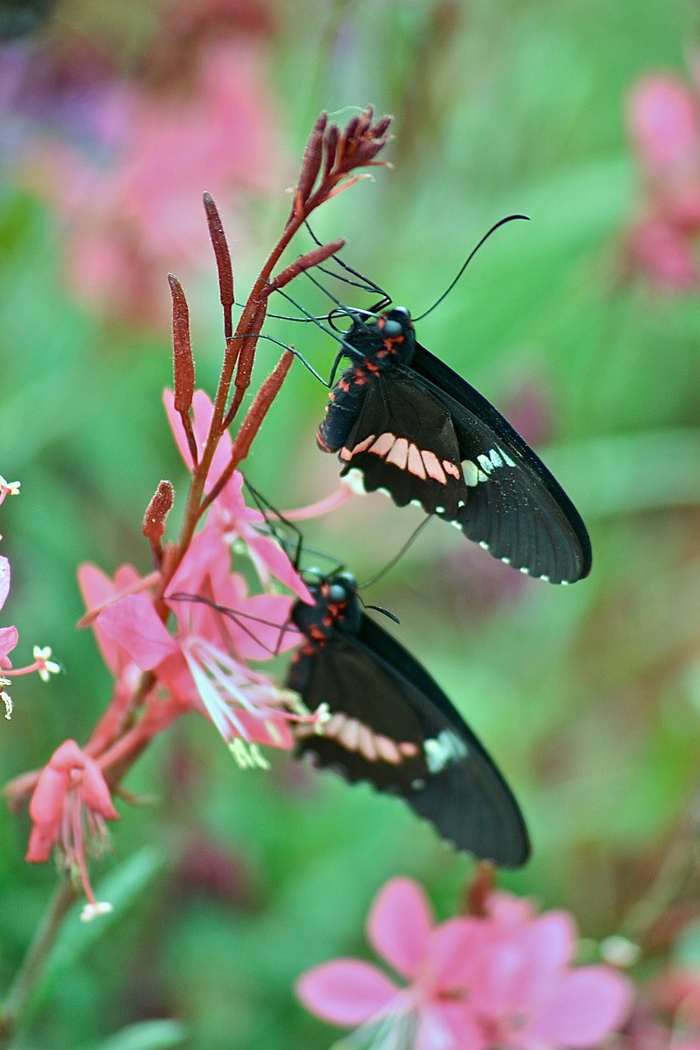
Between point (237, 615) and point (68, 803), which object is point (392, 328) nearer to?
point (237, 615)

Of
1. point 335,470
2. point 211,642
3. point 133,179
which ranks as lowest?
point 211,642

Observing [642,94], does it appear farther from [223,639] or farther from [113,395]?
[223,639]

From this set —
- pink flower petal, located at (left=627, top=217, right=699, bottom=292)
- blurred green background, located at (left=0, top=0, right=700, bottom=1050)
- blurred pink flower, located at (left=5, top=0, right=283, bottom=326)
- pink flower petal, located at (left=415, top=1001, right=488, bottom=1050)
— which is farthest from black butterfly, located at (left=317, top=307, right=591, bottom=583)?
blurred pink flower, located at (left=5, top=0, right=283, bottom=326)

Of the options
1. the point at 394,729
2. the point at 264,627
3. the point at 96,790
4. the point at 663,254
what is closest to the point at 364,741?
the point at 394,729

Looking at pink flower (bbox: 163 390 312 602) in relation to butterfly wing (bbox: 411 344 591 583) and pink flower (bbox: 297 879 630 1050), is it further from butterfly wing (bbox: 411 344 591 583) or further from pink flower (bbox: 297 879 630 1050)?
pink flower (bbox: 297 879 630 1050)

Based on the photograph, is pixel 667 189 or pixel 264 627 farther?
pixel 667 189

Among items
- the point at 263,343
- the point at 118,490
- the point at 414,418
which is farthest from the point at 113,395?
the point at 414,418

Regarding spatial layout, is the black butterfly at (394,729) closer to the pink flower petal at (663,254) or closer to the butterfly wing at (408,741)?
the butterfly wing at (408,741)
